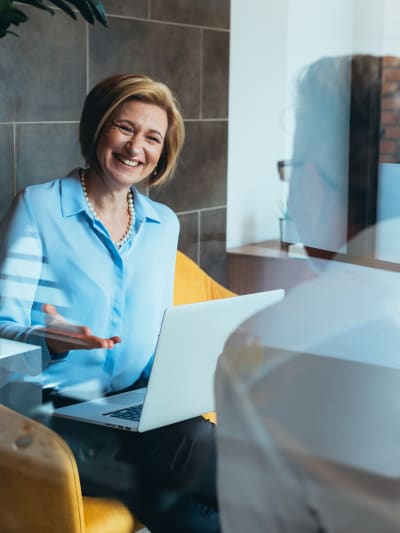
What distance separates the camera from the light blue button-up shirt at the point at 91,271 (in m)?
1.50

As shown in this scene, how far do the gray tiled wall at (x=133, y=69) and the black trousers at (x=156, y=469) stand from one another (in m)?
0.33

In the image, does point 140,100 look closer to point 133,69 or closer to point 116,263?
point 133,69

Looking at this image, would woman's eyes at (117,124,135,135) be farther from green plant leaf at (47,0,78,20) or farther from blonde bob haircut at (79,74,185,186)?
green plant leaf at (47,0,78,20)

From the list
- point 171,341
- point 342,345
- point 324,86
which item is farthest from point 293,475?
point 324,86

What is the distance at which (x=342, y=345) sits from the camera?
1.12 metres

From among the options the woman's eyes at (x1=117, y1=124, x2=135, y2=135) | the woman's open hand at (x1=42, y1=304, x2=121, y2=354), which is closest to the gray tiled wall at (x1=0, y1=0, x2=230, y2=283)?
the woman's eyes at (x1=117, y1=124, x2=135, y2=135)

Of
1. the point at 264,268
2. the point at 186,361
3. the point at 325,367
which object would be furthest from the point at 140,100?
the point at 325,367

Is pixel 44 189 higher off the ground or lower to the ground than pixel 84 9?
lower

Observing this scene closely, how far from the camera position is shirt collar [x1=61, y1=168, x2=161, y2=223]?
1518 mm

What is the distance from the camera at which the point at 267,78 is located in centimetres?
144

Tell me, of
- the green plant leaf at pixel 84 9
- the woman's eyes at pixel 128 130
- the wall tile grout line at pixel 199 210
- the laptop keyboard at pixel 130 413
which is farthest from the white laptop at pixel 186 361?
the green plant leaf at pixel 84 9

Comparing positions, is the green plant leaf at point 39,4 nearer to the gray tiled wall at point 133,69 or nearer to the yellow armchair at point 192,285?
the gray tiled wall at point 133,69

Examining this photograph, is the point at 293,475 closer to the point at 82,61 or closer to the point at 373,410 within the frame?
the point at 373,410

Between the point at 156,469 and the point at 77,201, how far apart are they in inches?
21.2
